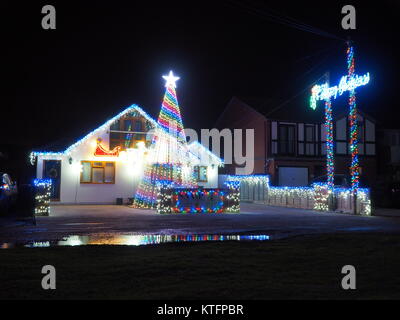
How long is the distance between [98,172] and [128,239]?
14252mm

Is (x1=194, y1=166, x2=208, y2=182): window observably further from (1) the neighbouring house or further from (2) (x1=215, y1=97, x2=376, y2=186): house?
(1) the neighbouring house

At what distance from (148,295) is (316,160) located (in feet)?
93.8

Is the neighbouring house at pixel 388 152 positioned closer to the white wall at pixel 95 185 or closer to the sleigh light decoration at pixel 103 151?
the white wall at pixel 95 185

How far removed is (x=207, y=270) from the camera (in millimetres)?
6777

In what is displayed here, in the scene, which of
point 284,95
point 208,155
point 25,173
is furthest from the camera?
point 284,95

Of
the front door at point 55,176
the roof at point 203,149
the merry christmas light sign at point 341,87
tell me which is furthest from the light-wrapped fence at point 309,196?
the front door at point 55,176

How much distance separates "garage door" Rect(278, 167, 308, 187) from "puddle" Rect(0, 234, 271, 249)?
20.6 m

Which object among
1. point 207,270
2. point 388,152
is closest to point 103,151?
point 207,270

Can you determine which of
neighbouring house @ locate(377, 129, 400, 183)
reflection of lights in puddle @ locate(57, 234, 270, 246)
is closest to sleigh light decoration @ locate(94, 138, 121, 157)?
reflection of lights in puddle @ locate(57, 234, 270, 246)

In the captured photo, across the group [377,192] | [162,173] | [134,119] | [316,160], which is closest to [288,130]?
[316,160]

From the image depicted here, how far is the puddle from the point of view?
9492mm

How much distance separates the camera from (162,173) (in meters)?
20.1

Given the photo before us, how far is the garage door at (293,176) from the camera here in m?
31.6
